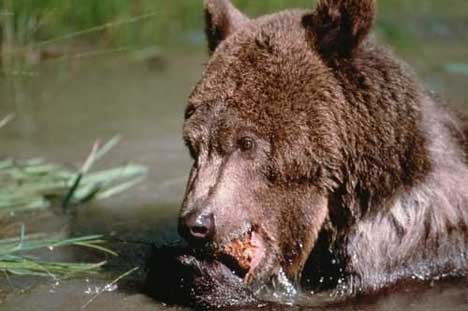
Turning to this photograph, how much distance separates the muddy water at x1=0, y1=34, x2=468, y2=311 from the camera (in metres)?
5.70

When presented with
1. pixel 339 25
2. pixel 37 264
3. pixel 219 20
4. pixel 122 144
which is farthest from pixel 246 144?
pixel 122 144

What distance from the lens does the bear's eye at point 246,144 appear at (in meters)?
5.55

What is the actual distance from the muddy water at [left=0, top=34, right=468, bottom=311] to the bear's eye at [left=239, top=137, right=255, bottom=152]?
0.69 metres

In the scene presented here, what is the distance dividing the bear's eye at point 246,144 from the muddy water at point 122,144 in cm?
69

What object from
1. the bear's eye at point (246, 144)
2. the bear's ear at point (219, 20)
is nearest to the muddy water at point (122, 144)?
the bear's eye at point (246, 144)

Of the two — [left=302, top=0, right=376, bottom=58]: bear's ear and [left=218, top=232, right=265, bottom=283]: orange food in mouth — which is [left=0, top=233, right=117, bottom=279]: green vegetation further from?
[left=302, top=0, right=376, bottom=58]: bear's ear

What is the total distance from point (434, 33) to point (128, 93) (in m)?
2.81

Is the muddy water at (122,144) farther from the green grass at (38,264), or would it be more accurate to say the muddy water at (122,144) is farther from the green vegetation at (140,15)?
the green vegetation at (140,15)

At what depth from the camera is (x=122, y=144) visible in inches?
342

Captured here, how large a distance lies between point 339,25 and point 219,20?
0.64 meters

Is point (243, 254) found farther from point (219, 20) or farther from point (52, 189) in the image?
point (52, 189)

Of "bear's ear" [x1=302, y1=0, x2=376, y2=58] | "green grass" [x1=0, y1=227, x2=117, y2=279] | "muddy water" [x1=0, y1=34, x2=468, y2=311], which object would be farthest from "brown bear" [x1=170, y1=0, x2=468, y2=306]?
"green grass" [x1=0, y1=227, x2=117, y2=279]

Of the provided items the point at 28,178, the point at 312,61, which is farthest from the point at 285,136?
the point at 28,178

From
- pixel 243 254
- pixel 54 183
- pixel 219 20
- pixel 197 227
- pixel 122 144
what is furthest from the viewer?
pixel 122 144
